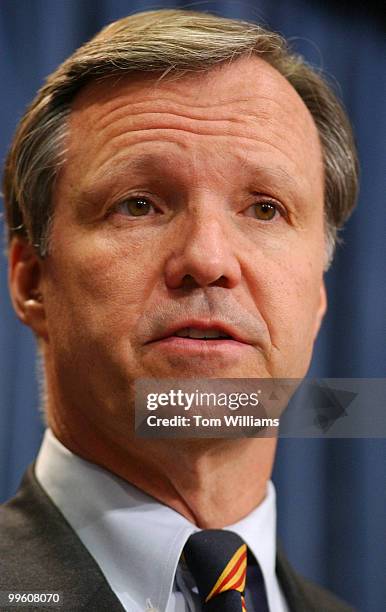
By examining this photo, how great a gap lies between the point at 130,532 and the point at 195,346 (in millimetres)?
242

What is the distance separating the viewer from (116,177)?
106cm

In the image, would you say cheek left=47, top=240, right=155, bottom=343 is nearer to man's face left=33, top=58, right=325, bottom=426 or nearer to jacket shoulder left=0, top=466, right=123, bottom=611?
man's face left=33, top=58, right=325, bottom=426

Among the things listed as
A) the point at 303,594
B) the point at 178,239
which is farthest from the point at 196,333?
the point at 303,594

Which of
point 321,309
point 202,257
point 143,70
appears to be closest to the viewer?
point 202,257

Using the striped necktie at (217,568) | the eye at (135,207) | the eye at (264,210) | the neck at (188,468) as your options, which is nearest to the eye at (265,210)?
the eye at (264,210)

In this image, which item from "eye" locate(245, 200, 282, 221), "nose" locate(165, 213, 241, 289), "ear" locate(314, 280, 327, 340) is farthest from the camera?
"ear" locate(314, 280, 327, 340)

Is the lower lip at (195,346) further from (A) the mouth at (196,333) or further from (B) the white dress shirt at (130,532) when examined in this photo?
(B) the white dress shirt at (130,532)

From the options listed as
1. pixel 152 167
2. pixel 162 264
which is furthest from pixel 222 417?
A: pixel 152 167

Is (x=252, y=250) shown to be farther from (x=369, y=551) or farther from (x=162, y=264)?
(x=369, y=551)

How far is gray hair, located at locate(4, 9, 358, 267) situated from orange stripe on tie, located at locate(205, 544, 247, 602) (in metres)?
0.45

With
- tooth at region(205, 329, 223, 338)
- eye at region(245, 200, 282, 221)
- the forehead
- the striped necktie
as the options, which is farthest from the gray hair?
the striped necktie

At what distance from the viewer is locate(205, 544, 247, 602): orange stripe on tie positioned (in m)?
1.00

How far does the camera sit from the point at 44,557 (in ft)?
3.34

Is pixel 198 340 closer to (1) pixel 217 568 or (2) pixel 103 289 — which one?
(2) pixel 103 289
